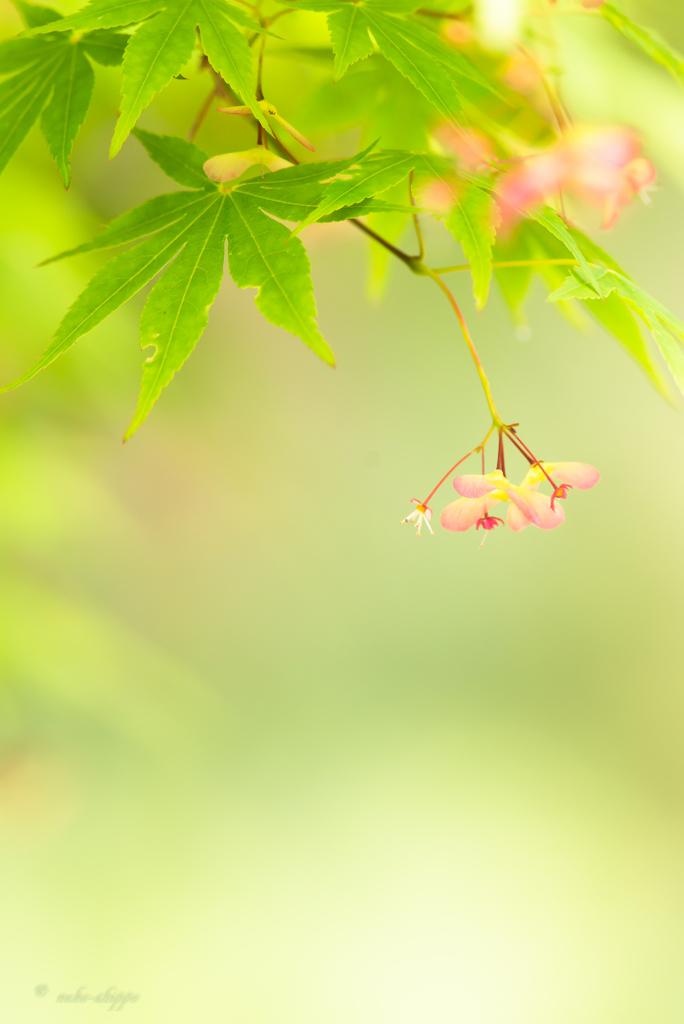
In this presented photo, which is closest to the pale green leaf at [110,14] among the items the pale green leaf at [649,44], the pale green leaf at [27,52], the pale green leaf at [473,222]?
the pale green leaf at [27,52]

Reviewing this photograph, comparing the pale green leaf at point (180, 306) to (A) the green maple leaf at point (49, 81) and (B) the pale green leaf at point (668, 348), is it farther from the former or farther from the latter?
(B) the pale green leaf at point (668, 348)

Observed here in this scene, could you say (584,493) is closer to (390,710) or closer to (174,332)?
(390,710)

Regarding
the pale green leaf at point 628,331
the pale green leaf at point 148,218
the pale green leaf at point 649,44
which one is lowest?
the pale green leaf at point 148,218

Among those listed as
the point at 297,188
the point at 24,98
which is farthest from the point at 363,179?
the point at 24,98

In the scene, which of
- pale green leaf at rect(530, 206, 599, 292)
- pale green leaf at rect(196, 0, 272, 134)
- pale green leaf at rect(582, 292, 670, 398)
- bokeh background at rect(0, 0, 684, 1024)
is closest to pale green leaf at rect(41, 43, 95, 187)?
pale green leaf at rect(196, 0, 272, 134)

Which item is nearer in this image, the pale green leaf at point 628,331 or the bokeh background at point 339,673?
the pale green leaf at point 628,331

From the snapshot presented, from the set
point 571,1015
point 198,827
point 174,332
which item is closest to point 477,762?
point 571,1015
